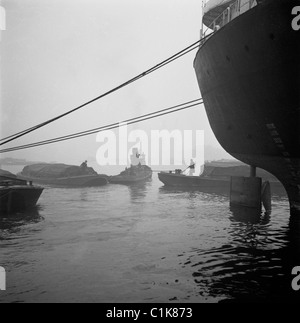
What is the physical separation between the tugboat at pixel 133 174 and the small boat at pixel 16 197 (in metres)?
25.0

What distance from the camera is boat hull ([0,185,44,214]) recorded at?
55.2ft

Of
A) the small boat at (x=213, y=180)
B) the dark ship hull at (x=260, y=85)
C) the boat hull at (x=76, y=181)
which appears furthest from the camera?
the boat hull at (x=76, y=181)

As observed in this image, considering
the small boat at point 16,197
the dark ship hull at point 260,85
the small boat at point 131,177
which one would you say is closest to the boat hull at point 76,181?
Answer: the small boat at point 131,177

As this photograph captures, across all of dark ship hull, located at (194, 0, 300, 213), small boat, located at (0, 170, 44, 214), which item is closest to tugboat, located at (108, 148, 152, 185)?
small boat, located at (0, 170, 44, 214)

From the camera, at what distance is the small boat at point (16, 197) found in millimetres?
16828

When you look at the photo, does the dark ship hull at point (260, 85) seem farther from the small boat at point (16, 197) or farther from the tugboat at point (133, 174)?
the tugboat at point (133, 174)

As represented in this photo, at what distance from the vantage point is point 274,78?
10.0m

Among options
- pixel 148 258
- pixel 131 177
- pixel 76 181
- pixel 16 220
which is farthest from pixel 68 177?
pixel 148 258

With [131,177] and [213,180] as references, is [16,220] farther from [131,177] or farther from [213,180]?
[131,177]

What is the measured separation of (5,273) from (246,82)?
11302 mm

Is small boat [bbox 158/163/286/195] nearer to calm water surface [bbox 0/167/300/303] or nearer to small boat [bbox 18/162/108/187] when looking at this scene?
small boat [bbox 18/162/108/187]

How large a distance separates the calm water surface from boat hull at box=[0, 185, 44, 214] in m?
1.22

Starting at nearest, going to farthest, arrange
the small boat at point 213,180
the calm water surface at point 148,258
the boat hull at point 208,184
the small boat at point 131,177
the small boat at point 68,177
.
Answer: the calm water surface at point 148,258
the boat hull at point 208,184
the small boat at point 213,180
the small boat at point 68,177
the small boat at point 131,177
